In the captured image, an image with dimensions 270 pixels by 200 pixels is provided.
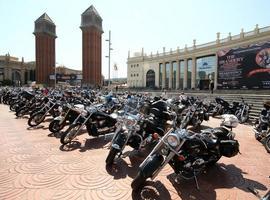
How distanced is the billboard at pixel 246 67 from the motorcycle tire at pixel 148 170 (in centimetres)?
2680

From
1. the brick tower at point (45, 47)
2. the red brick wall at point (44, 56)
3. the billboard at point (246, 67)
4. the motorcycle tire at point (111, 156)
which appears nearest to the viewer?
the motorcycle tire at point (111, 156)

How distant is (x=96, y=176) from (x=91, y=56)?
59709 millimetres

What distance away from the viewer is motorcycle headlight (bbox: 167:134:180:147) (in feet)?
11.2

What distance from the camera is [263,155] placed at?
5730 millimetres

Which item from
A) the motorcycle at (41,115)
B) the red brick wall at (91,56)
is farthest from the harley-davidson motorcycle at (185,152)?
the red brick wall at (91,56)

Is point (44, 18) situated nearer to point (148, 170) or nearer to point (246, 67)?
point (246, 67)

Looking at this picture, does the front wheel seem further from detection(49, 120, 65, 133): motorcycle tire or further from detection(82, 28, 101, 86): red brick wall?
detection(82, 28, 101, 86): red brick wall

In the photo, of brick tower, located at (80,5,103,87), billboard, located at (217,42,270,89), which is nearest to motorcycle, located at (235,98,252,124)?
billboard, located at (217,42,270,89)

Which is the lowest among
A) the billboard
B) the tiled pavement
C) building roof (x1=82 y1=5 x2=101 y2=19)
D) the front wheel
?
the tiled pavement

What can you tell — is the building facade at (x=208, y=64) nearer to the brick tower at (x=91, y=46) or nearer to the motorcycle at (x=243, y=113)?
the brick tower at (x=91, y=46)

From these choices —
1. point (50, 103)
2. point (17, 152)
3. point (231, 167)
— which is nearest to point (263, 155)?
point (231, 167)

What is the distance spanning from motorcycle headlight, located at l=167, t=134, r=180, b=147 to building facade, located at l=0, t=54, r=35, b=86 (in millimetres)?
97426

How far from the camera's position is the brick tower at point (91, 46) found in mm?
58750

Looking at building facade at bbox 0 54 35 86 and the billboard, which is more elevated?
building facade at bbox 0 54 35 86
